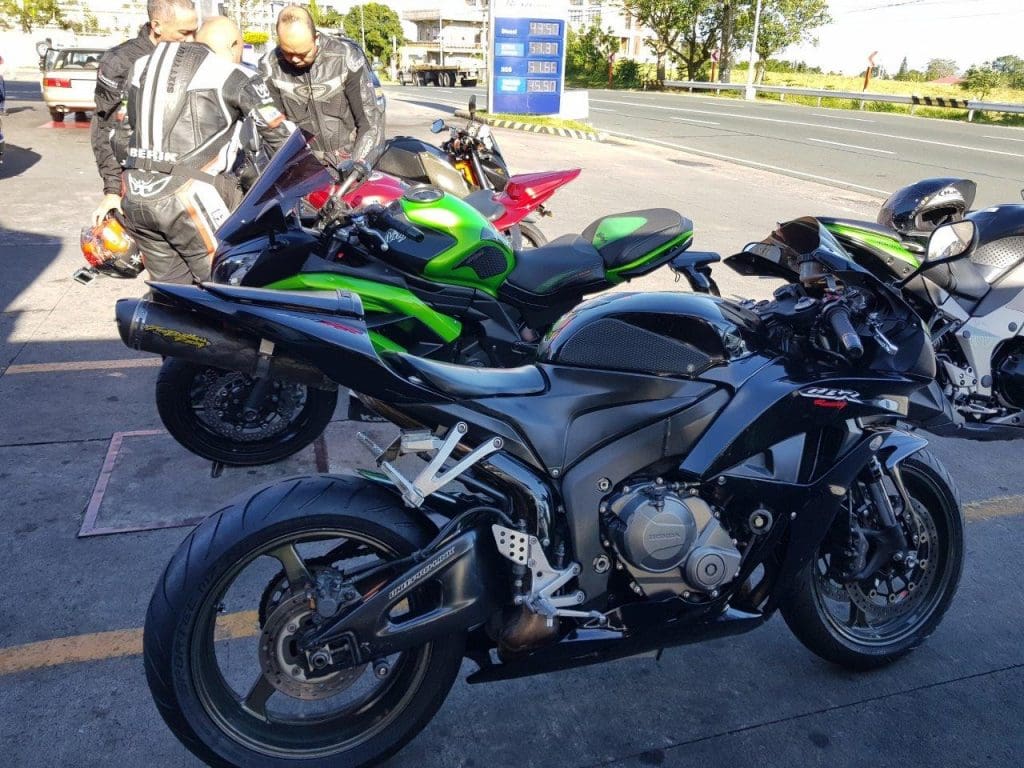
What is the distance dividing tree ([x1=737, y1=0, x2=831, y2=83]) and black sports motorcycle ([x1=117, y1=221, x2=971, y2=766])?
169 ft

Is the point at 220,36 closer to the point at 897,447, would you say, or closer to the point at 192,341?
the point at 192,341

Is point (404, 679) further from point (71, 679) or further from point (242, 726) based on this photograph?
point (71, 679)

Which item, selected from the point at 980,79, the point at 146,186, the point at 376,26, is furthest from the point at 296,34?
the point at 376,26

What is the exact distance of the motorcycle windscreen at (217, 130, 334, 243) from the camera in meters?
2.97

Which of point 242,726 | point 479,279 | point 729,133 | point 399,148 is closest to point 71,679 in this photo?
point 242,726

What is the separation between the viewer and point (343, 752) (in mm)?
2346

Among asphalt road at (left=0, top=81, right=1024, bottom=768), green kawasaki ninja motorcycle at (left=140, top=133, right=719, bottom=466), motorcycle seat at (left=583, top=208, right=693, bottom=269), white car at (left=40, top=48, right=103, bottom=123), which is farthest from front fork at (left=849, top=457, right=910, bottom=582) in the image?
white car at (left=40, top=48, right=103, bottom=123)

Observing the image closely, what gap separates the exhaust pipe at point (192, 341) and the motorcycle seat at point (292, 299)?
107 millimetres

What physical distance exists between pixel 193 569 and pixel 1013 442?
4462mm

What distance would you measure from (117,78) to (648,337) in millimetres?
4900

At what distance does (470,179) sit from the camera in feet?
23.1

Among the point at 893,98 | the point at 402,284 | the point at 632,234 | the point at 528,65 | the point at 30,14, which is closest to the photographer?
the point at 402,284

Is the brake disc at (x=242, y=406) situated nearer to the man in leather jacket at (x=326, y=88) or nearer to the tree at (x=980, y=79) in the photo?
the man in leather jacket at (x=326, y=88)

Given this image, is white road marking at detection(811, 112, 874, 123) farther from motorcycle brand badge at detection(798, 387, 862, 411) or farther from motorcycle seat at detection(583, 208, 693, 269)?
motorcycle brand badge at detection(798, 387, 862, 411)
